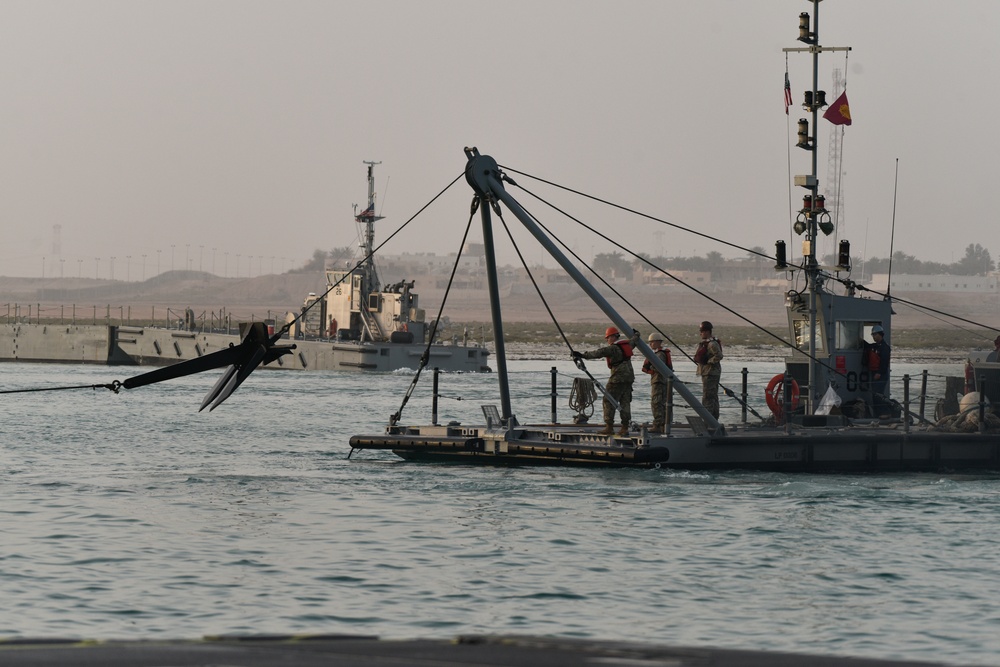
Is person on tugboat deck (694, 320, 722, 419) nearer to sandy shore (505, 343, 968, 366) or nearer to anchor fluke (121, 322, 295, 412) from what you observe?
anchor fluke (121, 322, 295, 412)

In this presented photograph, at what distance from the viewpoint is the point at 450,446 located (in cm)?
2466

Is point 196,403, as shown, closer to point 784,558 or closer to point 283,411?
point 283,411

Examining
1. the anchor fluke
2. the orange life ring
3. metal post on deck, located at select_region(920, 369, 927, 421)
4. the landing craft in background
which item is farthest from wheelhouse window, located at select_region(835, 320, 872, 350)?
the landing craft in background

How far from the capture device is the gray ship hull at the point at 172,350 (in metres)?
65.4

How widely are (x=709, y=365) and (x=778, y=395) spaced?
2.62 m

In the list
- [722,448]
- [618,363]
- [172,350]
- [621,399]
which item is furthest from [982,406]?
[172,350]

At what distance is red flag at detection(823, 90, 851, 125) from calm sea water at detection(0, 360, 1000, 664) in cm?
512

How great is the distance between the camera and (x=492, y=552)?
1711 centimetres

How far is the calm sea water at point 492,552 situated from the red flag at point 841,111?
5.12 meters

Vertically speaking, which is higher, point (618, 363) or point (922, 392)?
point (618, 363)

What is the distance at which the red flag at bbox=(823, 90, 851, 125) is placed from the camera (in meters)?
26.0

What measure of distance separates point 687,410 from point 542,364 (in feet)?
198

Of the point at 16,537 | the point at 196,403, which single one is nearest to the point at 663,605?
the point at 16,537

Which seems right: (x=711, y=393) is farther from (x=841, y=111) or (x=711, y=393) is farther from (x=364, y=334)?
(x=364, y=334)
